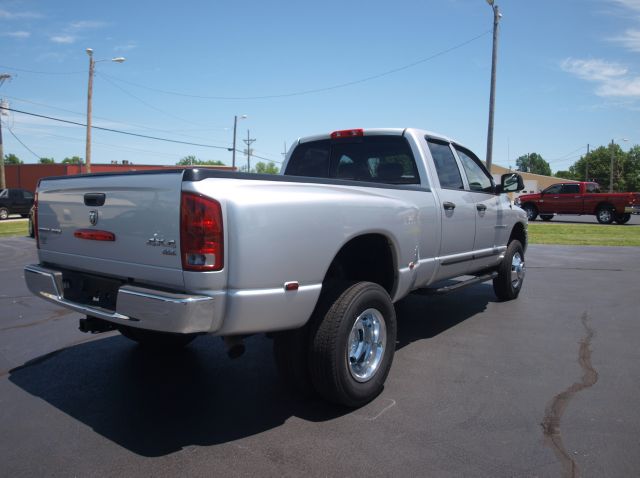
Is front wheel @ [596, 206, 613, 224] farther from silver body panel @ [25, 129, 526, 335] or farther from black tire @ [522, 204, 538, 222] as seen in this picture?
silver body panel @ [25, 129, 526, 335]

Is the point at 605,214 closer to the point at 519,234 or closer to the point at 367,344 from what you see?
the point at 519,234

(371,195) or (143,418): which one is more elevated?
(371,195)

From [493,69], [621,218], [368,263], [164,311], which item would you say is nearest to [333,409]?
[368,263]

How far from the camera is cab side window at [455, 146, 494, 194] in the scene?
576 cm

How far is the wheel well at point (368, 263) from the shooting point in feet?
13.0

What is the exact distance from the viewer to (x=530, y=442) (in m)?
3.00

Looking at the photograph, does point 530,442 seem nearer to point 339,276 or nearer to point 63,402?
point 339,276

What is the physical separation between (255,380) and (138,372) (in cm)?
97

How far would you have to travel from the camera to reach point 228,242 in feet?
9.02

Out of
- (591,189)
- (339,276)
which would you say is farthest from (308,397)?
(591,189)

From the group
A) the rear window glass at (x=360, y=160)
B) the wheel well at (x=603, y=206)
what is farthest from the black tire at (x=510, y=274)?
the wheel well at (x=603, y=206)

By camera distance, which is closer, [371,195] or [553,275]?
[371,195]

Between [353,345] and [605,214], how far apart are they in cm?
2426

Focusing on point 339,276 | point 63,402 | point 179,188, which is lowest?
point 63,402
